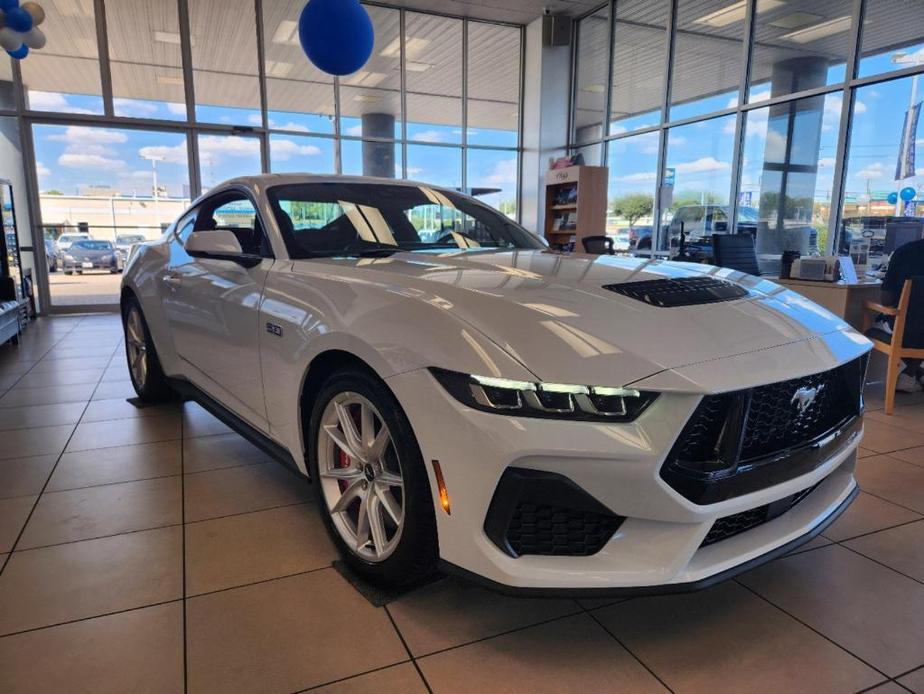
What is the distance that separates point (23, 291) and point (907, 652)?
341 inches

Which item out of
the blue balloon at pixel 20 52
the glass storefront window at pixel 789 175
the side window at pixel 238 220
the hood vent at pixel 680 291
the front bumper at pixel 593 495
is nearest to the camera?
the front bumper at pixel 593 495

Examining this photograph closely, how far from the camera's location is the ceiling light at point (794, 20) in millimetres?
7367

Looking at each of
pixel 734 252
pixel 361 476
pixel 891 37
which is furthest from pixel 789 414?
pixel 891 37

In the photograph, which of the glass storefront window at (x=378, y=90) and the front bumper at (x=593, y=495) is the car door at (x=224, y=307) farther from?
the glass storefront window at (x=378, y=90)

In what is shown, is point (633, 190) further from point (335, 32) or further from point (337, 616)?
point (337, 616)

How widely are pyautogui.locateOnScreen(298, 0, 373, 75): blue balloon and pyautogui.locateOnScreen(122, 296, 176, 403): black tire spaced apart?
327 centimetres

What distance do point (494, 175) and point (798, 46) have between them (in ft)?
17.5

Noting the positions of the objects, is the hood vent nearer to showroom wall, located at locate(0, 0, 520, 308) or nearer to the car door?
the car door

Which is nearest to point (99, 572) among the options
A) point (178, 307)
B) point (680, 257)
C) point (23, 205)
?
point (178, 307)

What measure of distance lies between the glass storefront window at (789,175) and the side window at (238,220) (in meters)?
6.77

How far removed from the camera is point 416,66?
1069 cm

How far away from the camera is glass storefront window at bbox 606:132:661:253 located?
9.70 m

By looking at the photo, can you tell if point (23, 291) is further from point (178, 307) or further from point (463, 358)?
point (463, 358)

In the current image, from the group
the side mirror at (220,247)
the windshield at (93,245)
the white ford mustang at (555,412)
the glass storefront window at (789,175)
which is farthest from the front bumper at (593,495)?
the windshield at (93,245)
